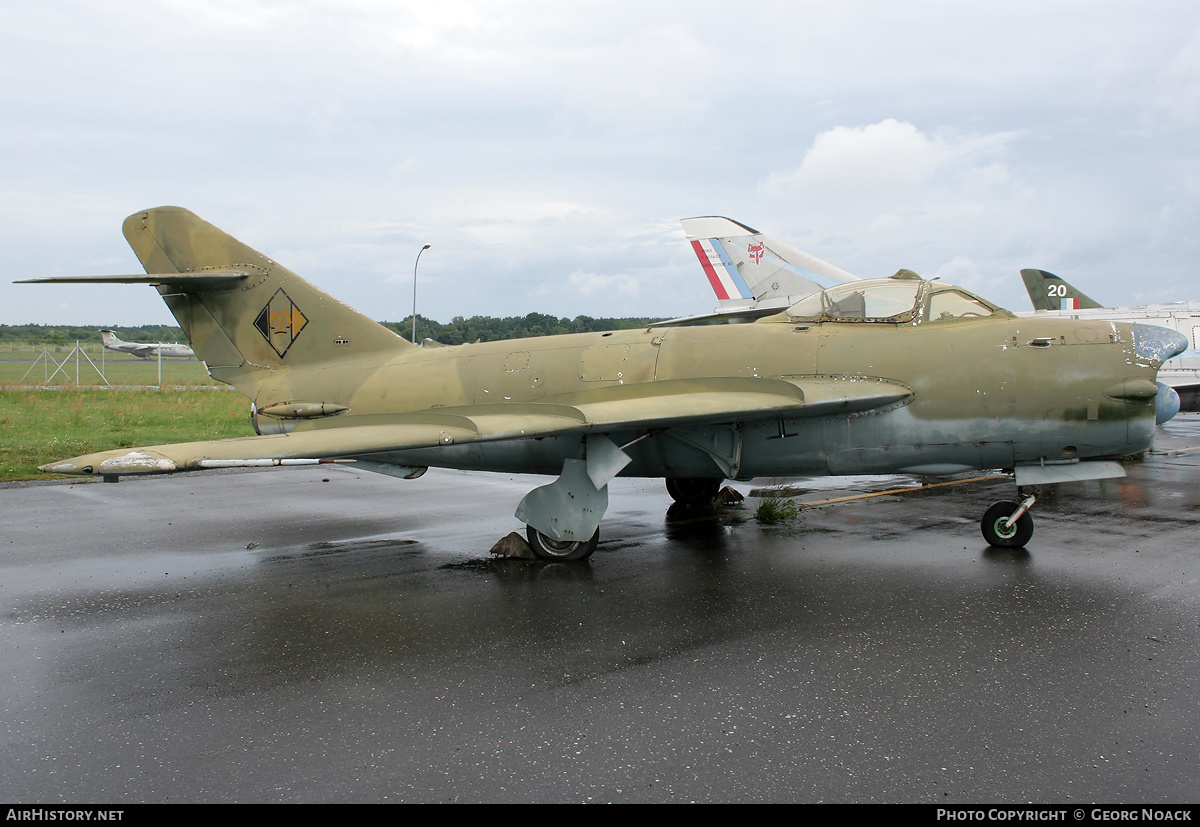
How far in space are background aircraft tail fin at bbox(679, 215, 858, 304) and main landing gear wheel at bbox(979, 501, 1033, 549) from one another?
1523 cm

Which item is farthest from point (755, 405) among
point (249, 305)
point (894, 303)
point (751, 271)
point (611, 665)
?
point (751, 271)

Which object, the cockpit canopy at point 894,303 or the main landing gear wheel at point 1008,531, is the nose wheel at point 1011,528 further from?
the cockpit canopy at point 894,303

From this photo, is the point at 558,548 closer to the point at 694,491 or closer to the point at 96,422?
the point at 694,491

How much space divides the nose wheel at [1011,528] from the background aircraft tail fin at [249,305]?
6.48 m

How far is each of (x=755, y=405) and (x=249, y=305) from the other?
6017 millimetres

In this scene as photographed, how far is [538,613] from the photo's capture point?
568cm

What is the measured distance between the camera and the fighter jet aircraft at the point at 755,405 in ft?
21.7

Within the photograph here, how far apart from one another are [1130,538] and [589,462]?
5445 millimetres

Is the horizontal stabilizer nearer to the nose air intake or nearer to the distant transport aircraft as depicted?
the nose air intake

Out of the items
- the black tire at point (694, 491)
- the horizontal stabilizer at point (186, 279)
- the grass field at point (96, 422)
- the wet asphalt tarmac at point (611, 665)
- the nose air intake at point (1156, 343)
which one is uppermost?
the horizontal stabilizer at point (186, 279)

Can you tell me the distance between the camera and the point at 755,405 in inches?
262

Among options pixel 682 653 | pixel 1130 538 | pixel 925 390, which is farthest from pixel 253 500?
pixel 1130 538

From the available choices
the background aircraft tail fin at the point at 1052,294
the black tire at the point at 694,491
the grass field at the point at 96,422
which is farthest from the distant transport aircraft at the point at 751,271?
the grass field at the point at 96,422

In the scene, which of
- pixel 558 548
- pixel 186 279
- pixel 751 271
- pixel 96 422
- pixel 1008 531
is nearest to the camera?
pixel 558 548
